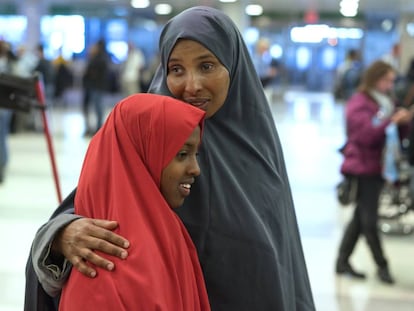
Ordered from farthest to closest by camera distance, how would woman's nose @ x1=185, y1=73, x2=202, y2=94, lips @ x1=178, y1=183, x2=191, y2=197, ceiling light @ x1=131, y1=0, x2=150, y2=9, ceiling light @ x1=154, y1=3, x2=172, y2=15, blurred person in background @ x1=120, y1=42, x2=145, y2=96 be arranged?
1. ceiling light @ x1=154, y1=3, x2=172, y2=15
2. ceiling light @ x1=131, y1=0, x2=150, y2=9
3. blurred person in background @ x1=120, y1=42, x2=145, y2=96
4. woman's nose @ x1=185, y1=73, x2=202, y2=94
5. lips @ x1=178, y1=183, x2=191, y2=197

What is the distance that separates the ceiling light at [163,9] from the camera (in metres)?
25.7

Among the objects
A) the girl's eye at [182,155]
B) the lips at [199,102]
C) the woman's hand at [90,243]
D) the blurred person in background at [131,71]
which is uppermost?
the lips at [199,102]

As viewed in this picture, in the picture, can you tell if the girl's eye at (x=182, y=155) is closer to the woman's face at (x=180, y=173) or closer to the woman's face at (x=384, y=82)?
the woman's face at (x=180, y=173)

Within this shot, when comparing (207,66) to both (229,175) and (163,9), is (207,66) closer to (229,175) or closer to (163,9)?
(229,175)

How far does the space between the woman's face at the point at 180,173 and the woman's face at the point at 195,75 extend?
0.59 feet

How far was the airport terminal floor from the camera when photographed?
4.80 metres

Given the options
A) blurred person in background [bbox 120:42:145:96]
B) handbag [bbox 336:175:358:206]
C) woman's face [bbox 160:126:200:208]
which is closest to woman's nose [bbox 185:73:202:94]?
woman's face [bbox 160:126:200:208]

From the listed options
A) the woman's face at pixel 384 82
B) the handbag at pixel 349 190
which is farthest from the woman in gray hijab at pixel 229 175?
the woman's face at pixel 384 82

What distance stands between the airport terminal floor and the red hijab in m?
3.24

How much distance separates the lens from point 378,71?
521cm

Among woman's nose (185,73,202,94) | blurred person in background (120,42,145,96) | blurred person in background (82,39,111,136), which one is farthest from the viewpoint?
blurred person in background (120,42,145,96)

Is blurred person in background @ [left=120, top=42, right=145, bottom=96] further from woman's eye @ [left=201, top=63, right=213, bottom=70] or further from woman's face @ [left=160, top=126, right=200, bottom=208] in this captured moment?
woman's face @ [left=160, top=126, right=200, bottom=208]

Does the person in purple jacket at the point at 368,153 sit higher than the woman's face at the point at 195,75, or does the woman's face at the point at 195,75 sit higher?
the woman's face at the point at 195,75

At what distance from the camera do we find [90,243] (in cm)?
131
